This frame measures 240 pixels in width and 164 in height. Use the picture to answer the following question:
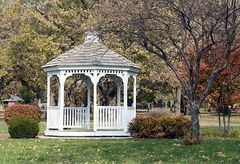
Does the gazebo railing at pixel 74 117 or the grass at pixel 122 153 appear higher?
the gazebo railing at pixel 74 117

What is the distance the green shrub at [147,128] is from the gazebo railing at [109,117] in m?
1.60

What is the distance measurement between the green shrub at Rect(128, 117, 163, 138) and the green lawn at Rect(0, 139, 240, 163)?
4.51 meters

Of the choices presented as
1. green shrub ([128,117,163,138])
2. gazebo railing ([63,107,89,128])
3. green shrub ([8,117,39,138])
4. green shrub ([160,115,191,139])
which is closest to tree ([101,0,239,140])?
green shrub ([160,115,191,139])

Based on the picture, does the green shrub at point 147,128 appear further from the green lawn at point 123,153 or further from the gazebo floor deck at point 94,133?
the green lawn at point 123,153

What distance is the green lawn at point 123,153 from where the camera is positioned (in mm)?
13758

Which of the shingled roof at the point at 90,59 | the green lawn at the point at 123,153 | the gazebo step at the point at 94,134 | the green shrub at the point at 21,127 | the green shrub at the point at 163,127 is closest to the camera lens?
the green lawn at the point at 123,153

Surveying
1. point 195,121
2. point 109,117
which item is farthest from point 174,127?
point 195,121

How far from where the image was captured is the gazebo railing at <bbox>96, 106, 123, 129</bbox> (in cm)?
2483

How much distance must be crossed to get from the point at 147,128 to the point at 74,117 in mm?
4773

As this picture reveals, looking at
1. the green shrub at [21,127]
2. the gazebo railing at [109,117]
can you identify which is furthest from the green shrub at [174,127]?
the green shrub at [21,127]

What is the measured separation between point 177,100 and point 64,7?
13.6 meters

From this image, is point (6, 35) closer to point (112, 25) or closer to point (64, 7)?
point (64, 7)

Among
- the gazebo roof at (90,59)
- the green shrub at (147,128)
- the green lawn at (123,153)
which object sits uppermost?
the gazebo roof at (90,59)

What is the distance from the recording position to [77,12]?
3894 centimetres
